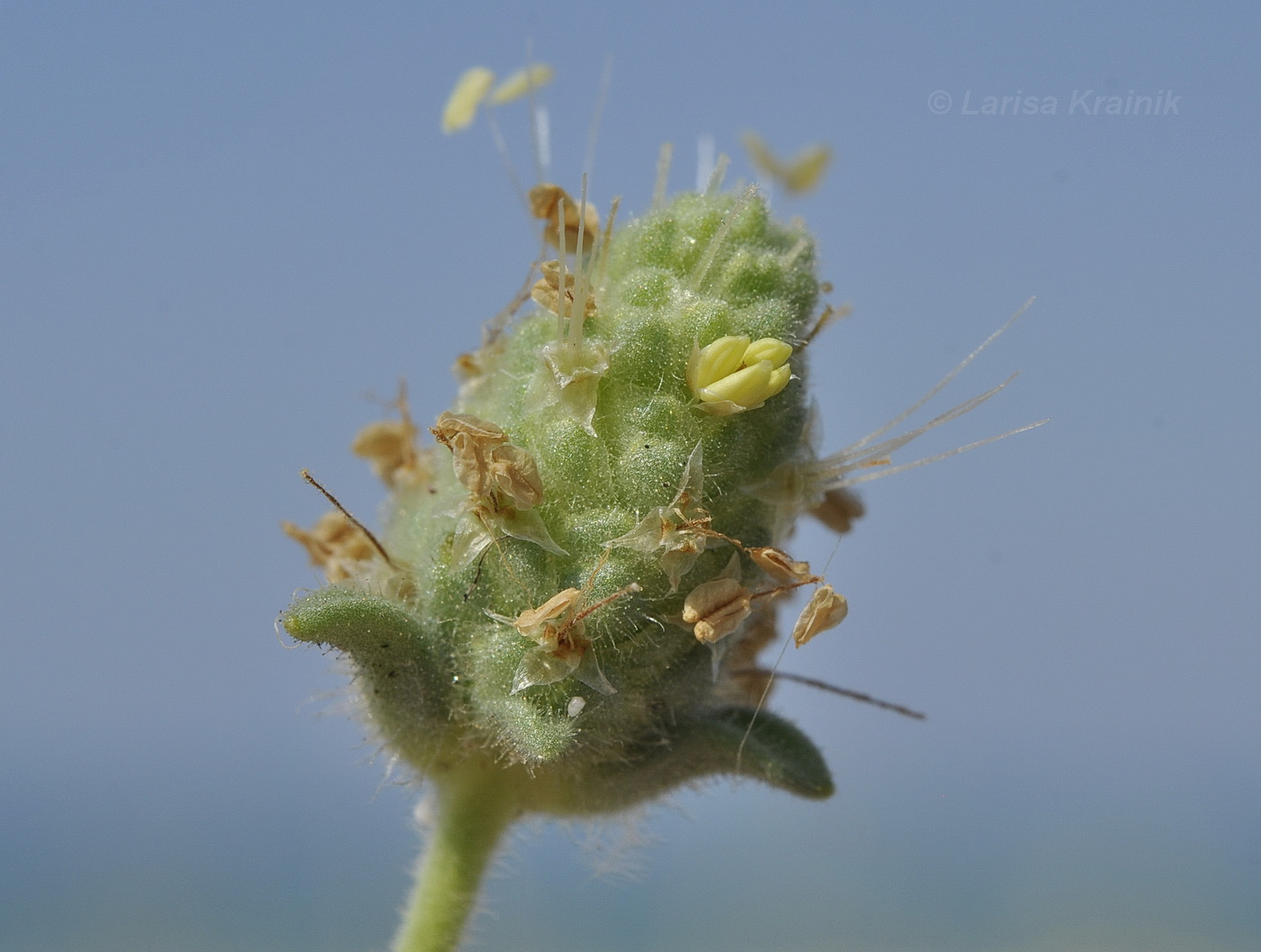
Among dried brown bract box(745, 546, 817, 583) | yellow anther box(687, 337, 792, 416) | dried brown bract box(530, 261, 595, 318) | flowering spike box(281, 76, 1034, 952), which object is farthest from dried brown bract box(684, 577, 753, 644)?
dried brown bract box(530, 261, 595, 318)

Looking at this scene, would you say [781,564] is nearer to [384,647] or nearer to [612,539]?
[612,539]

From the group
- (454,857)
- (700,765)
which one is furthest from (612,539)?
(454,857)

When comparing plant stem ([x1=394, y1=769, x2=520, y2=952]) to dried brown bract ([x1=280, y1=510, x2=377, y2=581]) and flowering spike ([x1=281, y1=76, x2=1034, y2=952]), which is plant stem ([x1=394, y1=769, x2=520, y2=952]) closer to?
flowering spike ([x1=281, y1=76, x2=1034, y2=952])

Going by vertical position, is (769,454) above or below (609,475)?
above

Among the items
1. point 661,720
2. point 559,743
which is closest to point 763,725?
A: point 661,720

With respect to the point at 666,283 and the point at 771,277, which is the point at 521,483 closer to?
the point at 666,283

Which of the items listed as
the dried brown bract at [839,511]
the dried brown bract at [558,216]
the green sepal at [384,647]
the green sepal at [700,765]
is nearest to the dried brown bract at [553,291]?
the dried brown bract at [558,216]

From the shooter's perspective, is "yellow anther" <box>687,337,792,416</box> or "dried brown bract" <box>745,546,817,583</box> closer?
"yellow anther" <box>687,337,792,416</box>
